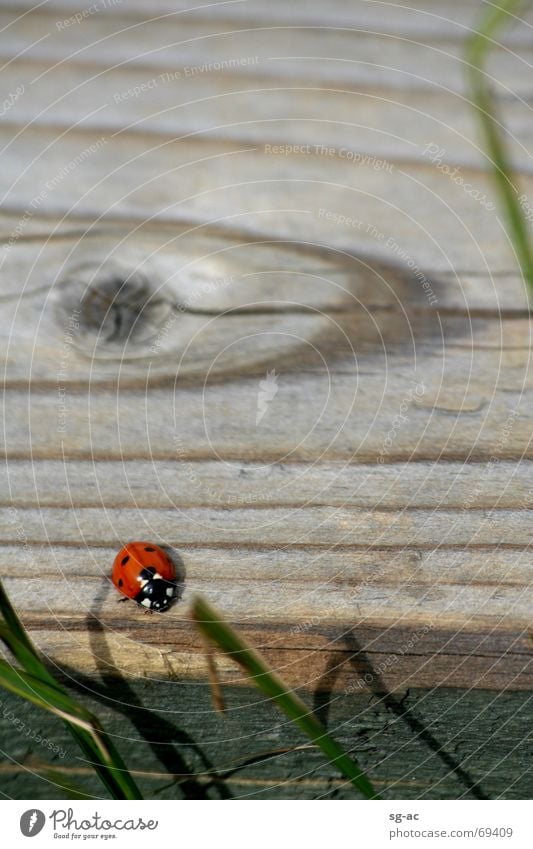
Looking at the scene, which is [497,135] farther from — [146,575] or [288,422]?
[146,575]

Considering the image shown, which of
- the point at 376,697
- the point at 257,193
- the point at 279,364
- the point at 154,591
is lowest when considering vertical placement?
the point at 376,697

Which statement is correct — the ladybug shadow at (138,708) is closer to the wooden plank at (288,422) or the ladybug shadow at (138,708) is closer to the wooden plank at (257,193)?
the wooden plank at (288,422)

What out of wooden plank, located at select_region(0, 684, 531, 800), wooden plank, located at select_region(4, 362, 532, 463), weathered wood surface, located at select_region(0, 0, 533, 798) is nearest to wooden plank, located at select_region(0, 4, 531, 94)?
weathered wood surface, located at select_region(0, 0, 533, 798)

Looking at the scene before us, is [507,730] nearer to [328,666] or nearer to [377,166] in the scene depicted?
[328,666]

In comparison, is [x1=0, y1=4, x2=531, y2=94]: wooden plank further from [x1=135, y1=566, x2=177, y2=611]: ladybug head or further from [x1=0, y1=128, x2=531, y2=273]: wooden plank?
[x1=135, y1=566, x2=177, y2=611]: ladybug head

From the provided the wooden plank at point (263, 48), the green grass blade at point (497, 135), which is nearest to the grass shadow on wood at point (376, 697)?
the green grass blade at point (497, 135)

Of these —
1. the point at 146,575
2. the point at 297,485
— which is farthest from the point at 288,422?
the point at 146,575
